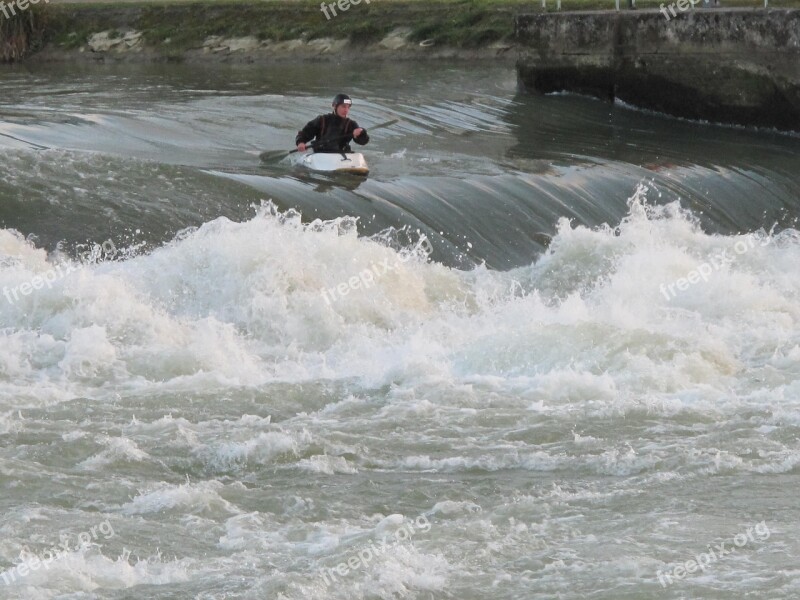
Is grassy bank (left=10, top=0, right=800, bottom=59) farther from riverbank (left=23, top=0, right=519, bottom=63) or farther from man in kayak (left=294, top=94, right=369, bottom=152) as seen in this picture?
man in kayak (left=294, top=94, right=369, bottom=152)

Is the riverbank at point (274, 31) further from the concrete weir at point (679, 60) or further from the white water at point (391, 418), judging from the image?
the white water at point (391, 418)

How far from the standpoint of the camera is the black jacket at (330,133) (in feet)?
50.0

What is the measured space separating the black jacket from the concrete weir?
777 cm

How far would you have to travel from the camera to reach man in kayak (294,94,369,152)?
49.9ft

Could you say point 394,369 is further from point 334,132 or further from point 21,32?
point 21,32

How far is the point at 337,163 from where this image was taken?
49.2 ft

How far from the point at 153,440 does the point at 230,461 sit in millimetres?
568

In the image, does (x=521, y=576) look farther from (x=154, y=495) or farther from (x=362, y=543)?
(x=154, y=495)

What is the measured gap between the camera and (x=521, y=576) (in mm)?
6863

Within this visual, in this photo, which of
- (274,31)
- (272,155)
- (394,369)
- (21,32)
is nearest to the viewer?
(394,369)

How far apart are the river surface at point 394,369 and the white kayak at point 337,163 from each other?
42cm

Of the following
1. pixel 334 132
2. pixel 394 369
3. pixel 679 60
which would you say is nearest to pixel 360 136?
pixel 334 132

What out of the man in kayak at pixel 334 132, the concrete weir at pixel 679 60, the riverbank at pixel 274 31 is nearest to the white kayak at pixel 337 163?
the man in kayak at pixel 334 132

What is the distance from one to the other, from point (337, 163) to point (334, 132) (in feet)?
1.69
